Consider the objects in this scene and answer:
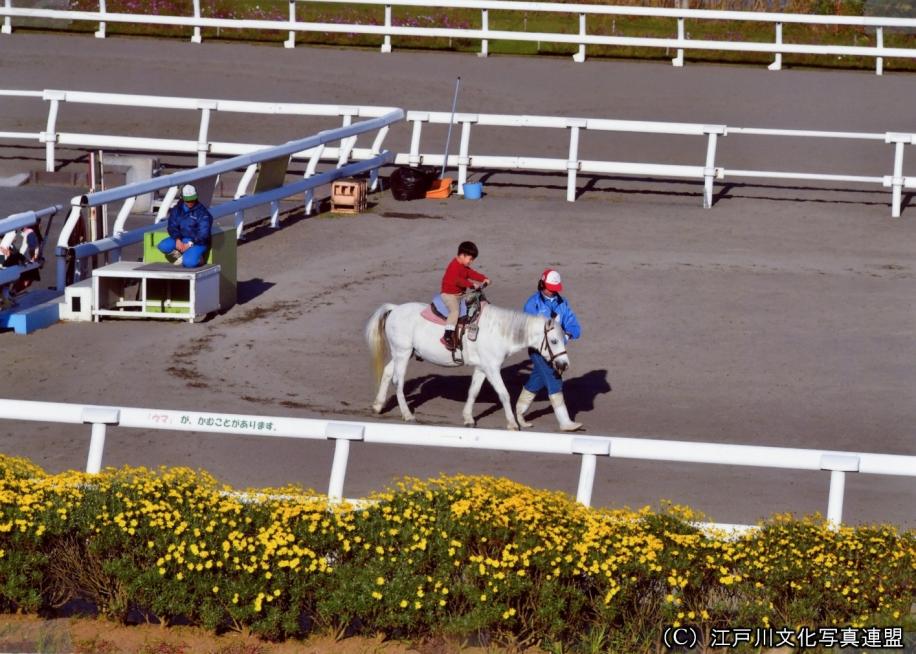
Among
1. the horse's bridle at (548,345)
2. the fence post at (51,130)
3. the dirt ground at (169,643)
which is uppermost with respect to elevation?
the fence post at (51,130)

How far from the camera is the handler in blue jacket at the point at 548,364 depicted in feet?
43.8

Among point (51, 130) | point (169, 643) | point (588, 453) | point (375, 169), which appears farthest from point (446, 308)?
point (51, 130)

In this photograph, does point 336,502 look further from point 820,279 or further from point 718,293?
point 820,279

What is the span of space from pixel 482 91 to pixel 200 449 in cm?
1876

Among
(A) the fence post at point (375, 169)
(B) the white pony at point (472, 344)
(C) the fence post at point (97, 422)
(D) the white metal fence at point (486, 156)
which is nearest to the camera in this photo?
(C) the fence post at point (97, 422)

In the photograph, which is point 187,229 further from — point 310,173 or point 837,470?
point 837,470

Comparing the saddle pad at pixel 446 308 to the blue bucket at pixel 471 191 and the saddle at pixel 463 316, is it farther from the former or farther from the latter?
the blue bucket at pixel 471 191

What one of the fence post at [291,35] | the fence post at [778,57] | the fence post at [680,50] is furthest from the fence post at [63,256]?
the fence post at [778,57]

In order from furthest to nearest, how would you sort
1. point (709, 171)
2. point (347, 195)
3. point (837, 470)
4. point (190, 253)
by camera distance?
1. point (709, 171)
2. point (347, 195)
3. point (190, 253)
4. point (837, 470)

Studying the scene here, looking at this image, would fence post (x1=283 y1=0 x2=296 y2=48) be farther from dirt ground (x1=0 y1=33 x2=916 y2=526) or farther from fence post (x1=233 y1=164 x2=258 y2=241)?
fence post (x1=233 y1=164 x2=258 y2=241)

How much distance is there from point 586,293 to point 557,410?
531cm

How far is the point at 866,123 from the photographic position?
93.7ft

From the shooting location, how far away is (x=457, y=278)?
A: 13508mm

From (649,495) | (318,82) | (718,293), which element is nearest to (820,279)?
(718,293)
